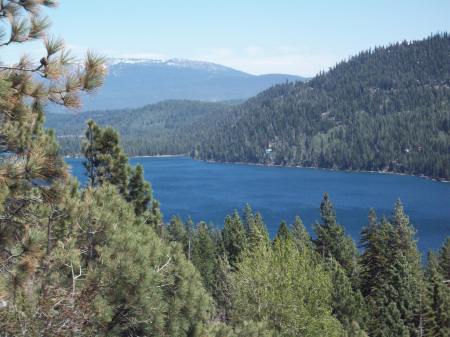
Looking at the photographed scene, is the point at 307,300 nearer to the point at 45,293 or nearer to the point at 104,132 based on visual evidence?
the point at 104,132

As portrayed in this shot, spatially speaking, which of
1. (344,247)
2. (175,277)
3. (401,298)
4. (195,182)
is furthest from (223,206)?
(175,277)

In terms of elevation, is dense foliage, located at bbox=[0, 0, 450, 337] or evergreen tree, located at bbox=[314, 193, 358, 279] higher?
dense foliage, located at bbox=[0, 0, 450, 337]

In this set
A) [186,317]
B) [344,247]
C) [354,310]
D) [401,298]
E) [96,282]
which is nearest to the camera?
[96,282]

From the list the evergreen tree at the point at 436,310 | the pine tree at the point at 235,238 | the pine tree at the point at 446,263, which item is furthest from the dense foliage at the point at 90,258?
the pine tree at the point at 446,263

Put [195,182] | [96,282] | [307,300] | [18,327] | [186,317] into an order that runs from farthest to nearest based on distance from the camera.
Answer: [195,182] < [307,300] < [186,317] < [96,282] < [18,327]

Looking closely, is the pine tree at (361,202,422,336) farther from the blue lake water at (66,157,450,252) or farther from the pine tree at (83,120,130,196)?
the blue lake water at (66,157,450,252)

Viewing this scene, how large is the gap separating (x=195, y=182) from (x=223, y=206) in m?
39.7

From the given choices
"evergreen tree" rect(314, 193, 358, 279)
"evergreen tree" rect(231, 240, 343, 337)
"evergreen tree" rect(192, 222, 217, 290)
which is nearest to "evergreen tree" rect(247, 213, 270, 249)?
"evergreen tree" rect(231, 240, 343, 337)

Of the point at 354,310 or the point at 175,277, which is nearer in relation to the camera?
the point at 175,277

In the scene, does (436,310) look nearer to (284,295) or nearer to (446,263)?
(446,263)

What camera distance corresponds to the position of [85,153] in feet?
63.8

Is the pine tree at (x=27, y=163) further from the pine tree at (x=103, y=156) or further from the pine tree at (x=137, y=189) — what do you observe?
the pine tree at (x=137, y=189)

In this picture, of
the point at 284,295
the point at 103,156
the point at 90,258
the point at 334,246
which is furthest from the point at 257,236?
the point at 90,258

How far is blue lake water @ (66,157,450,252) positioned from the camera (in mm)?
88062
